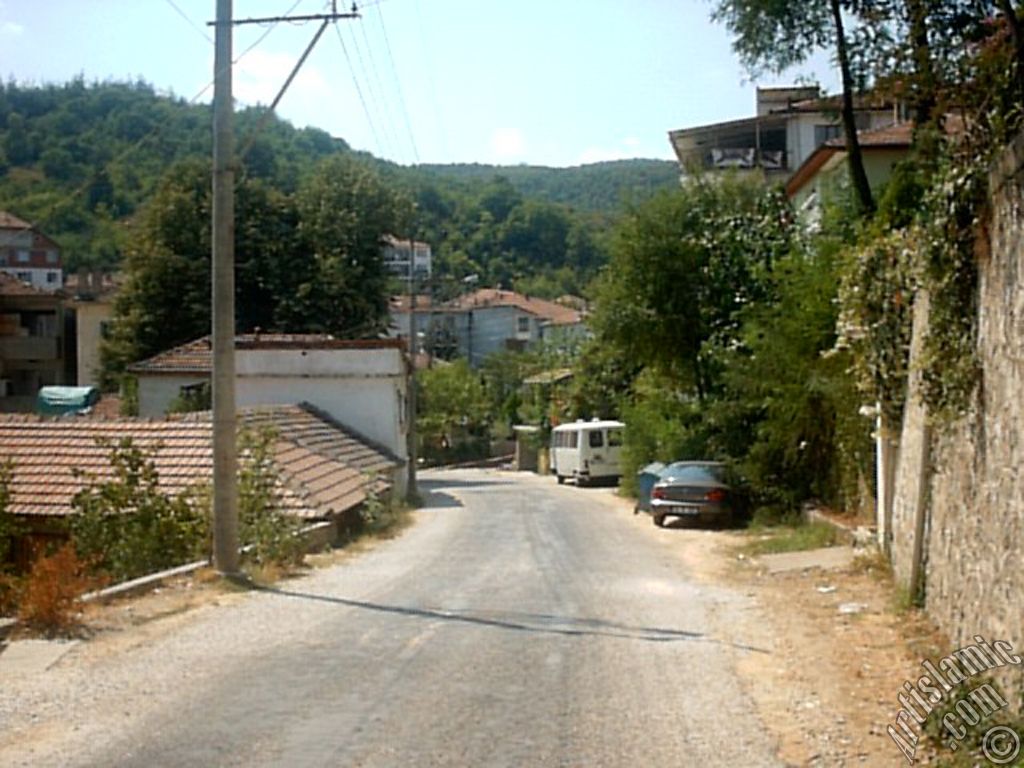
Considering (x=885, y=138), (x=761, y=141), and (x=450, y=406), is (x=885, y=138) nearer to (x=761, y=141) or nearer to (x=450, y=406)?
(x=761, y=141)

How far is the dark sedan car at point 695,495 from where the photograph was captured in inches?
1165

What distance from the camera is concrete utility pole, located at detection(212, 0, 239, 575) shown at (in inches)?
695

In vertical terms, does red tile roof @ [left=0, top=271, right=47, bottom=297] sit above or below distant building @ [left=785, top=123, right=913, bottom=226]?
below

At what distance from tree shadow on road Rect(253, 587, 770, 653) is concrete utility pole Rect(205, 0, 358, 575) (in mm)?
3200

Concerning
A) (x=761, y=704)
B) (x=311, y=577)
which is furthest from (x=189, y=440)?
(x=761, y=704)

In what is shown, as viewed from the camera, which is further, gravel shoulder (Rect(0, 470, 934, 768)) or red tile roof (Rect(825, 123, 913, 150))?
red tile roof (Rect(825, 123, 913, 150))

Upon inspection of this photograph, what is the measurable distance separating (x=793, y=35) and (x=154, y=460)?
15.2 metres

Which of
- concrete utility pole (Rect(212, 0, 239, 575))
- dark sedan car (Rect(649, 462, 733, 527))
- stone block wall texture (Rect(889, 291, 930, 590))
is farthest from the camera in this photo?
dark sedan car (Rect(649, 462, 733, 527))

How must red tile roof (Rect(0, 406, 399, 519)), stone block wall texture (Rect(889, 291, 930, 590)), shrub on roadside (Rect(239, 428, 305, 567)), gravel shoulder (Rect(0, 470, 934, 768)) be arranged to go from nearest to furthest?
gravel shoulder (Rect(0, 470, 934, 768)), stone block wall texture (Rect(889, 291, 930, 590)), shrub on roadside (Rect(239, 428, 305, 567)), red tile roof (Rect(0, 406, 399, 519))

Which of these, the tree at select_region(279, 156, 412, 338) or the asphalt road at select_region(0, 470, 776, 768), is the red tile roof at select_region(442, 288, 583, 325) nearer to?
the tree at select_region(279, 156, 412, 338)

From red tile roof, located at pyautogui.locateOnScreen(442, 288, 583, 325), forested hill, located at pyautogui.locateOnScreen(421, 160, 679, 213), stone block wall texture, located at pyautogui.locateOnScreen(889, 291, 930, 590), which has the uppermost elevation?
forested hill, located at pyautogui.locateOnScreen(421, 160, 679, 213)

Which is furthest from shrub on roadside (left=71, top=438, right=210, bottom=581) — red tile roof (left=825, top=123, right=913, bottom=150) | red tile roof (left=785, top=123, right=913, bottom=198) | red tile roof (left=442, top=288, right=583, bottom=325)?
red tile roof (left=442, top=288, right=583, bottom=325)

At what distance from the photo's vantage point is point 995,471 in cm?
986

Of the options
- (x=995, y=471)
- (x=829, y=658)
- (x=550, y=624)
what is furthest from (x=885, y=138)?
(x=995, y=471)
